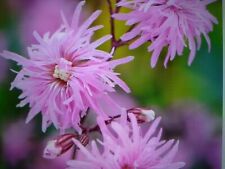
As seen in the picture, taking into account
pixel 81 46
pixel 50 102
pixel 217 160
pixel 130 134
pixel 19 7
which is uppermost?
pixel 19 7

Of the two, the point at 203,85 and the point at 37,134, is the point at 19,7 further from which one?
the point at 203,85

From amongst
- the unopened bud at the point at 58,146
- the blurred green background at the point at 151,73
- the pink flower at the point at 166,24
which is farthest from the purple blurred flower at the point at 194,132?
the unopened bud at the point at 58,146

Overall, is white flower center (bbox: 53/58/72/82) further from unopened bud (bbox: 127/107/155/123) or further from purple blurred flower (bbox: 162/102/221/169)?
purple blurred flower (bbox: 162/102/221/169)

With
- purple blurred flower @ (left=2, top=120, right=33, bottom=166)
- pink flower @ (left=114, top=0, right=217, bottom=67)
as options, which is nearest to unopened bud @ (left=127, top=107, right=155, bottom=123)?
pink flower @ (left=114, top=0, right=217, bottom=67)

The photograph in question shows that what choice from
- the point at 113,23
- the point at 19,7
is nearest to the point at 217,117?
the point at 113,23

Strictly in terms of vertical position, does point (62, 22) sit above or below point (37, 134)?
above

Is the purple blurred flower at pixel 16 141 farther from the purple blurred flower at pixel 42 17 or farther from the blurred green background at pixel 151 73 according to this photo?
the purple blurred flower at pixel 42 17
